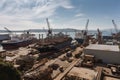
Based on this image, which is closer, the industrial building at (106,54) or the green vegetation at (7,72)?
the green vegetation at (7,72)

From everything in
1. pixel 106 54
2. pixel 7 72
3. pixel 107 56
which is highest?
pixel 7 72

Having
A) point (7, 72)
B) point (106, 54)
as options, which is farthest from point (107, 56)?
point (7, 72)

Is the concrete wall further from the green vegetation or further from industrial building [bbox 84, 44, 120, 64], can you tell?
the green vegetation

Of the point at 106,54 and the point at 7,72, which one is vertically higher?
the point at 7,72

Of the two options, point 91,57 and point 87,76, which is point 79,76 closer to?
point 87,76

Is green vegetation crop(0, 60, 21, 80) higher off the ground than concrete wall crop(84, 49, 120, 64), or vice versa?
green vegetation crop(0, 60, 21, 80)

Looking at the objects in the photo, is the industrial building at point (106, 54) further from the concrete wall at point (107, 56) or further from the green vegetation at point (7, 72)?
the green vegetation at point (7, 72)

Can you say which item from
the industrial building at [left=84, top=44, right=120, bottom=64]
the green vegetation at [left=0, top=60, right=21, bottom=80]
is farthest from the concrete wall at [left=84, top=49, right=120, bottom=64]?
the green vegetation at [left=0, top=60, right=21, bottom=80]

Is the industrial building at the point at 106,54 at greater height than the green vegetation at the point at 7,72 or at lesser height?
lesser

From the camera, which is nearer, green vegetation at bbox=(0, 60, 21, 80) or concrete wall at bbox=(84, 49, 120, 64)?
green vegetation at bbox=(0, 60, 21, 80)

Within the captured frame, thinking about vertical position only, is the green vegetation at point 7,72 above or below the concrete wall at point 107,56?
above

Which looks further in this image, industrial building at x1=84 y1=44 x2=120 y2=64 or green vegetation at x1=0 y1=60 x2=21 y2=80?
industrial building at x1=84 y1=44 x2=120 y2=64

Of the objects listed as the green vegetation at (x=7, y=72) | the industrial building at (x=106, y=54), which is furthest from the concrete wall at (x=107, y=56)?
the green vegetation at (x=7, y=72)

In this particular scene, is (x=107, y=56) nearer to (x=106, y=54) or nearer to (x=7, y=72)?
(x=106, y=54)
